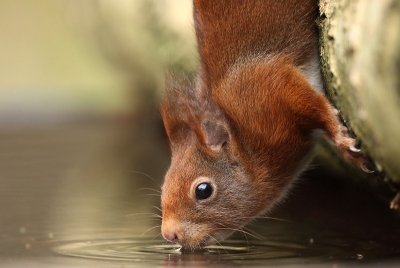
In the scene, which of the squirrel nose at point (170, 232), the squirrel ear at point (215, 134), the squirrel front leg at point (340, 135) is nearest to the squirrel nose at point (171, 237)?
the squirrel nose at point (170, 232)

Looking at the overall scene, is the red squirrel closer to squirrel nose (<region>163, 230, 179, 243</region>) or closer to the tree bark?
squirrel nose (<region>163, 230, 179, 243</region>)

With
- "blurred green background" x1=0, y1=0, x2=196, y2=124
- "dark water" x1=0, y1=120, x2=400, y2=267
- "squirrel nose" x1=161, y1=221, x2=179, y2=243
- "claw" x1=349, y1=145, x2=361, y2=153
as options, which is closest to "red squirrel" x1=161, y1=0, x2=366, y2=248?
"squirrel nose" x1=161, y1=221, x2=179, y2=243

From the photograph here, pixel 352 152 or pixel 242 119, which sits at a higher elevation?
pixel 242 119

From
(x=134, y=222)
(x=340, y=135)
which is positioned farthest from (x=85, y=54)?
(x=340, y=135)

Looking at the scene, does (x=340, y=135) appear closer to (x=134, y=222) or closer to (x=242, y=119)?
(x=242, y=119)

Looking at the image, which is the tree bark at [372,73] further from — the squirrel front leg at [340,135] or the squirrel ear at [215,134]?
the squirrel ear at [215,134]

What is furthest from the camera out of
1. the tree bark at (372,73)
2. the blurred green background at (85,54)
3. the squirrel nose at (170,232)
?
the blurred green background at (85,54)
